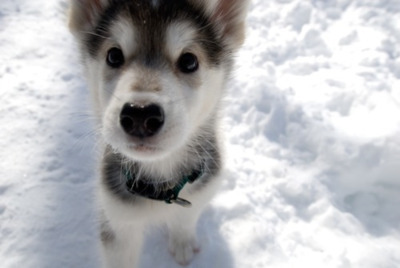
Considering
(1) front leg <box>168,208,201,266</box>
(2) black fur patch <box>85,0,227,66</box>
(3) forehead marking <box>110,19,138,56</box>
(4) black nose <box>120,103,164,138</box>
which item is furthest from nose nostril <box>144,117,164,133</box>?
(1) front leg <box>168,208,201,266</box>

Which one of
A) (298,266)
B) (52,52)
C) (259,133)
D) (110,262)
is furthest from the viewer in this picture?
(52,52)

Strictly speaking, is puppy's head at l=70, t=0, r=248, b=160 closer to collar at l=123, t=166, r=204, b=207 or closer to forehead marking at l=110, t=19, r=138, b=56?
forehead marking at l=110, t=19, r=138, b=56

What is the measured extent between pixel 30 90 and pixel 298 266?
11.0 ft

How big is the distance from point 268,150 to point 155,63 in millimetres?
2133

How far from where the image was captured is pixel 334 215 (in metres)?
3.45

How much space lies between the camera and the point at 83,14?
2.76m

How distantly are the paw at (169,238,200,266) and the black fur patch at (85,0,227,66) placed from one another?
1.53 metres

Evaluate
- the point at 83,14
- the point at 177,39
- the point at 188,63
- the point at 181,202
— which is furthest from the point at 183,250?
the point at 83,14

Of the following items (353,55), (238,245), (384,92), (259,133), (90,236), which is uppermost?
(353,55)

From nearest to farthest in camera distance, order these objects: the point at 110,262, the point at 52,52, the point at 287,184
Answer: the point at 110,262 → the point at 287,184 → the point at 52,52

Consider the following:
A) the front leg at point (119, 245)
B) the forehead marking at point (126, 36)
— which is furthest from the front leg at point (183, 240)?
the forehead marking at point (126, 36)

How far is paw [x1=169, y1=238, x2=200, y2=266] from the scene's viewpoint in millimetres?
3215

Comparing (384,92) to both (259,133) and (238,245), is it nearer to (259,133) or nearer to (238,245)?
(259,133)

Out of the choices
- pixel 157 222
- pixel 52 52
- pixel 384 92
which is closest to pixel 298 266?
pixel 157 222
